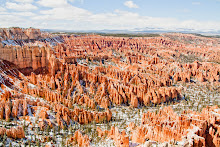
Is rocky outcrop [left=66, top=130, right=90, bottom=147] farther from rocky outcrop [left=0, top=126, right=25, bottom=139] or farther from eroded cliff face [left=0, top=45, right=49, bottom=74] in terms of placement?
eroded cliff face [left=0, top=45, right=49, bottom=74]

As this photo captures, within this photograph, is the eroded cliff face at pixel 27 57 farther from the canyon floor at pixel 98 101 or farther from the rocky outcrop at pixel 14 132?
the rocky outcrop at pixel 14 132

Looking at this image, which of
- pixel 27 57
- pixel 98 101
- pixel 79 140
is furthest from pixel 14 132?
pixel 27 57

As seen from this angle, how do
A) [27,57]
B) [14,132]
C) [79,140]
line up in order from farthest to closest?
[27,57]
[79,140]
[14,132]

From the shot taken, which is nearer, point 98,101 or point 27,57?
point 98,101

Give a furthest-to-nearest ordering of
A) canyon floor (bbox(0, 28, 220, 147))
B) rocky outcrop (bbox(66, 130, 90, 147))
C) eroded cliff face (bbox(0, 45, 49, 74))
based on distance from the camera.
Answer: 1. eroded cliff face (bbox(0, 45, 49, 74))
2. rocky outcrop (bbox(66, 130, 90, 147))
3. canyon floor (bbox(0, 28, 220, 147))

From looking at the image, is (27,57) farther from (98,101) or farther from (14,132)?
(14,132)

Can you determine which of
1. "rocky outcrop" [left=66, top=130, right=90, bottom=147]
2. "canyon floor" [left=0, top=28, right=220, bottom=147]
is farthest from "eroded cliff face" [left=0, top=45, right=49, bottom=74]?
"rocky outcrop" [left=66, top=130, right=90, bottom=147]

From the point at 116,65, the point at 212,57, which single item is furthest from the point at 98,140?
the point at 212,57

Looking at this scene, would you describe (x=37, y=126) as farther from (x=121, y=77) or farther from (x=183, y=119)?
(x=121, y=77)
